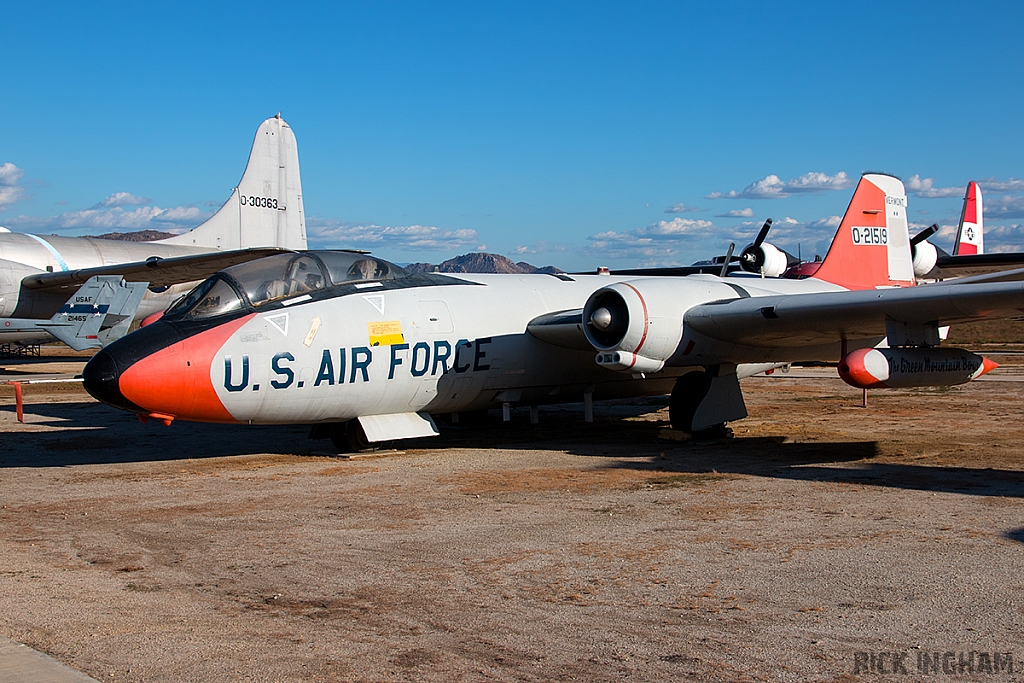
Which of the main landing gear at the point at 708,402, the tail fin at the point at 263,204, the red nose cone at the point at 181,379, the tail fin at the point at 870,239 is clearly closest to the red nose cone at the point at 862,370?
the main landing gear at the point at 708,402

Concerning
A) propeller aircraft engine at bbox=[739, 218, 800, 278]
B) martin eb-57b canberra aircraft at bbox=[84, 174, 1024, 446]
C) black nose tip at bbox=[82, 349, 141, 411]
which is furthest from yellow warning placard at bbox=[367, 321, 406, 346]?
propeller aircraft engine at bbox=[739, 218, 800, 278]

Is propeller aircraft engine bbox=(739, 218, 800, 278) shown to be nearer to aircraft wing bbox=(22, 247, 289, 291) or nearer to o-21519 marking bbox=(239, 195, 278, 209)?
aircraft wing bbox=(22, 247, 289, 291)

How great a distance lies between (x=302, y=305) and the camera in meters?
11.1

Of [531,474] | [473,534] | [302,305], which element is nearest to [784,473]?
[531,474]

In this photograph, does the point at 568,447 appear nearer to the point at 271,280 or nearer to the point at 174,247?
the point at 271,280

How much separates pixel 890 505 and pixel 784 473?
6.88 ft

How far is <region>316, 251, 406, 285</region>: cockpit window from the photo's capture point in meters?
11.7

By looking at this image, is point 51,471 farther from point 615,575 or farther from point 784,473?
point 784,473

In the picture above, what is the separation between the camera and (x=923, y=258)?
24156mm

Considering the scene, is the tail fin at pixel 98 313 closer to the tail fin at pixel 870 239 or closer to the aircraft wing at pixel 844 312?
the aircraft wing at pixel 844 312

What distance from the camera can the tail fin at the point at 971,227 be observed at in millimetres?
29266

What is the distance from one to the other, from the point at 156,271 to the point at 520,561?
24237 millimetres

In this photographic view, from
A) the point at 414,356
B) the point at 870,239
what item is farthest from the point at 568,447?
the point at 870,239

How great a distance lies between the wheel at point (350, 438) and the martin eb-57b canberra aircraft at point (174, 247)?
16.8 meters
